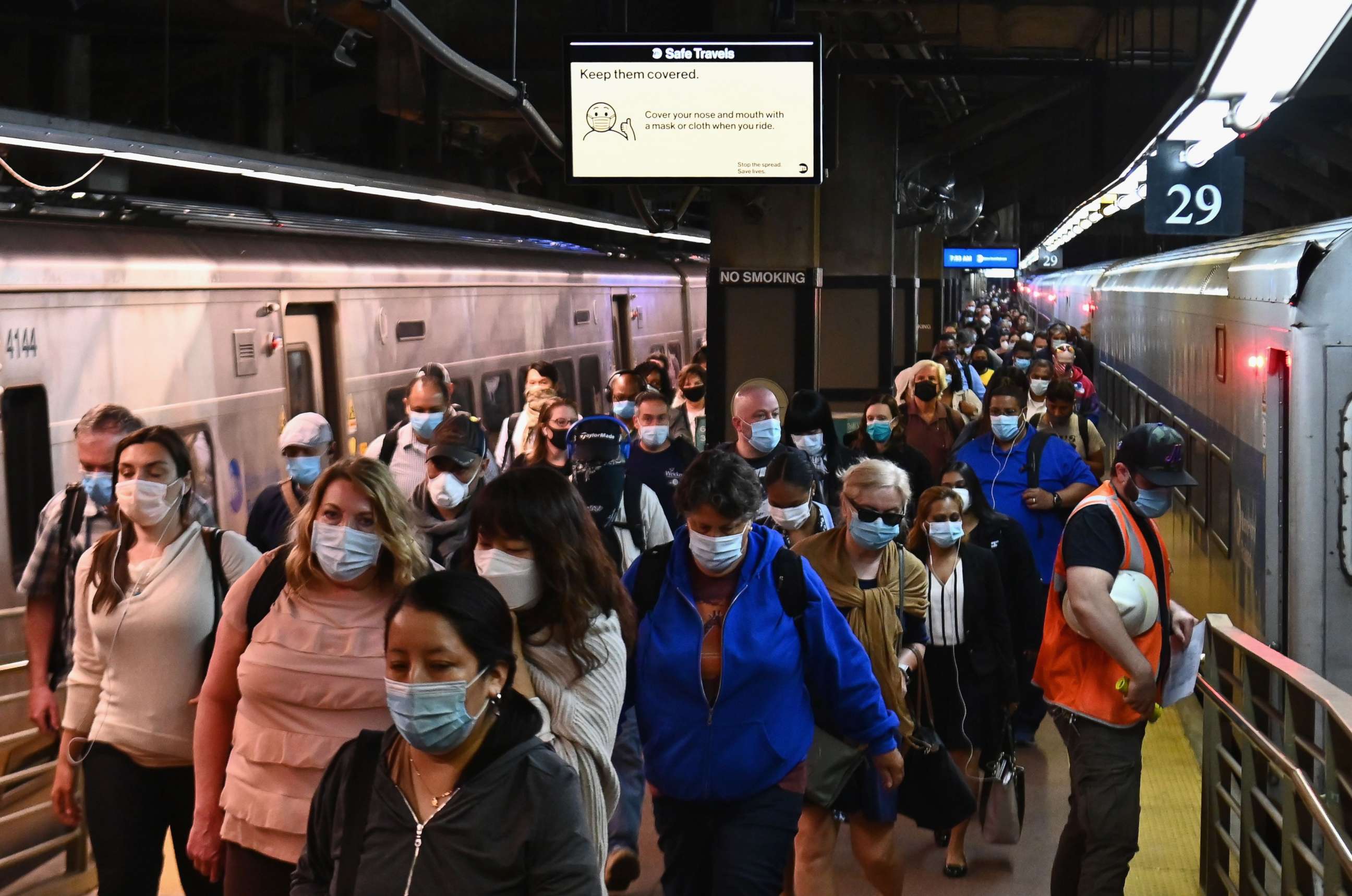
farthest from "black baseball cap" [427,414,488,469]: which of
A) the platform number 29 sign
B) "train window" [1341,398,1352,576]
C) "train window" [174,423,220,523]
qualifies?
the platform number 29 sign

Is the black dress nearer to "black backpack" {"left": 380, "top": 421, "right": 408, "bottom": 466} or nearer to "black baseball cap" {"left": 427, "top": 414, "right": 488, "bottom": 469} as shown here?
"black baseball cap" {"left": 427, "top": 414, "right": 488, "bottom": 469}

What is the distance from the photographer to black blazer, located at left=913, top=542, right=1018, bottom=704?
589 centimetres

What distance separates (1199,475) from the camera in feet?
29.1

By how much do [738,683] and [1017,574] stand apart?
280 centimetres

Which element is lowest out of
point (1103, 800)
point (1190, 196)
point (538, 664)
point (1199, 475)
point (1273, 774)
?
point (1273, 774)

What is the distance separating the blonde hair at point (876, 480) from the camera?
498cm

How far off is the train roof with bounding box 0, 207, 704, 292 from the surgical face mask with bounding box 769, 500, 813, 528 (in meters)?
3.17

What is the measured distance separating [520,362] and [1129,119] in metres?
5.27

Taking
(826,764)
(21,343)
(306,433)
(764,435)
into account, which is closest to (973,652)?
(764,435)

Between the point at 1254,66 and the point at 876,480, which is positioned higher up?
the point at 1254,66

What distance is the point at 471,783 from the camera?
2.62 meters

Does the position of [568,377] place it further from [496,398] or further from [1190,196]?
[1190,196]

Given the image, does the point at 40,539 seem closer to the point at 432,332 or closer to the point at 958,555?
the point at 958,555

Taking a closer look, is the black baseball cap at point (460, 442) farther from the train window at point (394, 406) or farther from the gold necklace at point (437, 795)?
the train window at point (394, 406)
